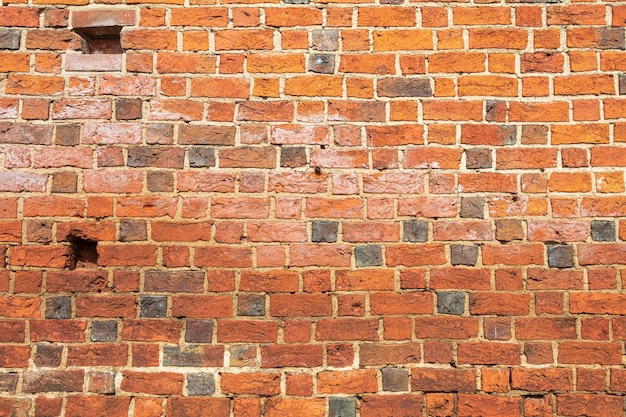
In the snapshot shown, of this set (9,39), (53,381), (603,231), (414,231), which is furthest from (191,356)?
(603,231)

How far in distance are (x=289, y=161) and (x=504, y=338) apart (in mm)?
1108

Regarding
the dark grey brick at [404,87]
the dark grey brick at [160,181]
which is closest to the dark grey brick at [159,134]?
the dark grey brick at [160,181]

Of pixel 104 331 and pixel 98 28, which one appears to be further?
pixel 98 28

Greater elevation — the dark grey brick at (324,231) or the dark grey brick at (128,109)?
the dark grey brick at (128,109)

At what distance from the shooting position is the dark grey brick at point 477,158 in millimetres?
2123

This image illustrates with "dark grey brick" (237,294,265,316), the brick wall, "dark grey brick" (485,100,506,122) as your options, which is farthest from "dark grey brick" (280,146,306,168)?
"dark grey brick" (485,100,506,122)

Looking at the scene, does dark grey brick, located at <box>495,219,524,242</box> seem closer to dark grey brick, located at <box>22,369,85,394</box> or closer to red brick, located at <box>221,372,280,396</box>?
red brick, located at <box>221,372,280,396</box>

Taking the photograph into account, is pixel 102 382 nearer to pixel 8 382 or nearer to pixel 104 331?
pixel 104 331

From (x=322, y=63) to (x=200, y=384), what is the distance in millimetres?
1382

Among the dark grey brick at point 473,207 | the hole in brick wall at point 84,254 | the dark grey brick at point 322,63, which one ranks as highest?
the dark grey brick at point 322,63

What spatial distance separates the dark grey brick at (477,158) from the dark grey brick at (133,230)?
1.33m

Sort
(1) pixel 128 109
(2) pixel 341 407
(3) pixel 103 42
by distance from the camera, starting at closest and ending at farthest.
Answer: (2) pixel 341 407, (1) pixel 128 109, (3) pixel 103 42

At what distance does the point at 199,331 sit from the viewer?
2090 millimetres

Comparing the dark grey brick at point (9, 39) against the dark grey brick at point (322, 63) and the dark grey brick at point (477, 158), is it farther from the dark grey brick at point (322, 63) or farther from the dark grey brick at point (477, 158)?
the dark grey brick at point (477, 158)
